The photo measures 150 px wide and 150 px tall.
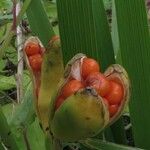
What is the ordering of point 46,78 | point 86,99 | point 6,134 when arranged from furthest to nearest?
point 6,134 → point 46,78 → point 86,99

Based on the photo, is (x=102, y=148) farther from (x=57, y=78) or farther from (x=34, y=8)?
(x=34, y=8)

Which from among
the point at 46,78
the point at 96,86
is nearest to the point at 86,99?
the point at 96,86

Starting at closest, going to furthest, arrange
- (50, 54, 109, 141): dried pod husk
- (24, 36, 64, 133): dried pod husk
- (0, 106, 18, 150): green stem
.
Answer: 1. (50, 54, 109, 141): dried pod husk
2. (24, 36, 64, 133): dried pod husk
3. (0, 106, 18, 150): green stem

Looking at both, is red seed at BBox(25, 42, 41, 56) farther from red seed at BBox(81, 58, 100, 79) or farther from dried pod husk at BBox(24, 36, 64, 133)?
red seed at BBox(81, 58, 100, 79)

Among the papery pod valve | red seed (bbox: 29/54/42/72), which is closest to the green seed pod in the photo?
the papery pod valve

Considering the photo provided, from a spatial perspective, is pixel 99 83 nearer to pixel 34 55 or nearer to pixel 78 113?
pixel 78 113

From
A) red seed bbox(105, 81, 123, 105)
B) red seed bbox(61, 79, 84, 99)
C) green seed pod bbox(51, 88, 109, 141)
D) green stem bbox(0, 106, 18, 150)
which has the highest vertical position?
red seed bbox(61, 79, 84, 99)
